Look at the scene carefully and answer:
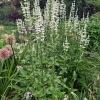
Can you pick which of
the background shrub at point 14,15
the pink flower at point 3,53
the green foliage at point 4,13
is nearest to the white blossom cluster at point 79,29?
the pink flower at point 3,53

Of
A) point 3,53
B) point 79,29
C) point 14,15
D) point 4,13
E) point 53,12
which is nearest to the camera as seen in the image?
point 53,12

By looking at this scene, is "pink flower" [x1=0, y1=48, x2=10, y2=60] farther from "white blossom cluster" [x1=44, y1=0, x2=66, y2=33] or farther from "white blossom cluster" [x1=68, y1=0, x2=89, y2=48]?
"white blossom cluster" [x1=68, y1=0, x2=89, y2=48]

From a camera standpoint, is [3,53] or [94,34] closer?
[3,53]

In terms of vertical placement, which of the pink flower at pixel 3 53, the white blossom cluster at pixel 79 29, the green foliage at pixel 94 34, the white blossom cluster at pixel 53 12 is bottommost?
the green foliage at pixel 94 34

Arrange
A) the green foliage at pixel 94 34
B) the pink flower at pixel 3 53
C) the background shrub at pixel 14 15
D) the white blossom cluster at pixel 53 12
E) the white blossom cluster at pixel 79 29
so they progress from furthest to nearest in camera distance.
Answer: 1. the background shrub at pixel 14 15
2. the green foliage at pixel 94 34
3. the white blossom cluster at pixel 79 29
4. the pink flower at pixel 3 53
5. the white blossom cluster at pixel 53 12

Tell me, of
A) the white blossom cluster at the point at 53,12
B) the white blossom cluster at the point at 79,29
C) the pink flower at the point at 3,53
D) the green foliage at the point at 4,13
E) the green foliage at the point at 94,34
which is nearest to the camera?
the white blossom cluster at the point at 53,12

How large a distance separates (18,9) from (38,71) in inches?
504

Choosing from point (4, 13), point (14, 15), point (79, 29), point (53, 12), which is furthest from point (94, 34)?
point (4, 13)

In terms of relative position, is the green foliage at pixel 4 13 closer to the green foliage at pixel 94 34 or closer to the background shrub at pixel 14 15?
the background shrub at pixel 14 15

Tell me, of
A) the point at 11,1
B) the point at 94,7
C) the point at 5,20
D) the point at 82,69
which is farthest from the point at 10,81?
the point at 11,1

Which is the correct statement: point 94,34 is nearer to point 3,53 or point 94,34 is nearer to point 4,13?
point 3,53

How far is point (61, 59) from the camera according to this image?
4539 millimetres

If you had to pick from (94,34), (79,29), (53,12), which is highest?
(53,12)

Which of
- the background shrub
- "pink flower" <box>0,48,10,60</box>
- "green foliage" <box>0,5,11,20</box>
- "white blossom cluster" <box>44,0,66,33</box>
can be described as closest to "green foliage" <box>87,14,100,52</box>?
"white blossom cluster" <box>44,0,66,33</box>
